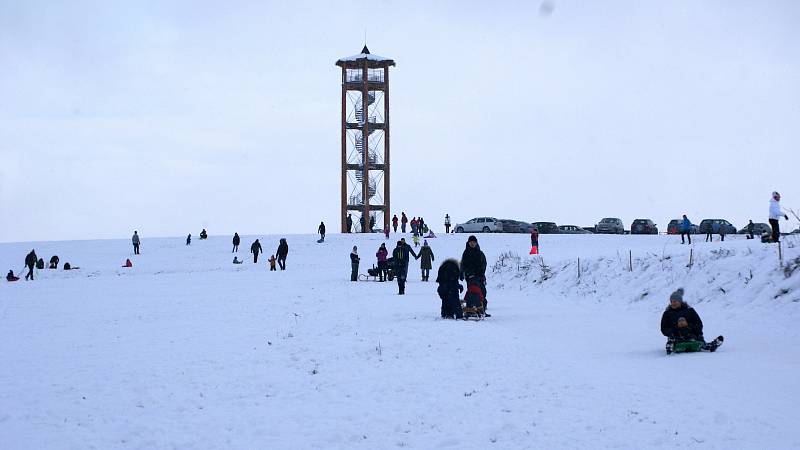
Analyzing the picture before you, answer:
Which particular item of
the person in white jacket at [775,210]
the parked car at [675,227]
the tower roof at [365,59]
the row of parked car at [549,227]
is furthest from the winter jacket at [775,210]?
the tower roof at [365,59]

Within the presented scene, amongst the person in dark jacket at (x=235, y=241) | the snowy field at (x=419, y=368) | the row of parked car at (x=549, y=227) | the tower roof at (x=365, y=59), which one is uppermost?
the tower roof at (x=365, y=59)

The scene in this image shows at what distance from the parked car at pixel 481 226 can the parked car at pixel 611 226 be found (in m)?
7.72

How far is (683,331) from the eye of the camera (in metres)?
13.9

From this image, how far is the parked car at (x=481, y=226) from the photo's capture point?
65.1 metres

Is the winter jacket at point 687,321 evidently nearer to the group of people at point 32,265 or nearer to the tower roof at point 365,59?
the group of people at point 32,265

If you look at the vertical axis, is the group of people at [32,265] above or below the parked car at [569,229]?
below

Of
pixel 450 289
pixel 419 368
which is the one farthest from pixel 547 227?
pixel 419 368

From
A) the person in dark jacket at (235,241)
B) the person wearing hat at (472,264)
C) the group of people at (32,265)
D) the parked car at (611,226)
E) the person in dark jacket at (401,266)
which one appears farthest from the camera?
the parked car at (611,226)

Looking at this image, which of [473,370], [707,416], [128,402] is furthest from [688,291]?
[128,402]

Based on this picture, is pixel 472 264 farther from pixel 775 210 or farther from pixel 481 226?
pixel 481 226

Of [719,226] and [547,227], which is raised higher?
[547,227]

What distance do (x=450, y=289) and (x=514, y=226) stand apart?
157 feet

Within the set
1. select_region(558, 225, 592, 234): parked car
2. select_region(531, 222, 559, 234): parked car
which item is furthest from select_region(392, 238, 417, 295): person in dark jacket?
select_region(558, 225, 592, 234): parked car

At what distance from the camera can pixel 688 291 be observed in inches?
835
